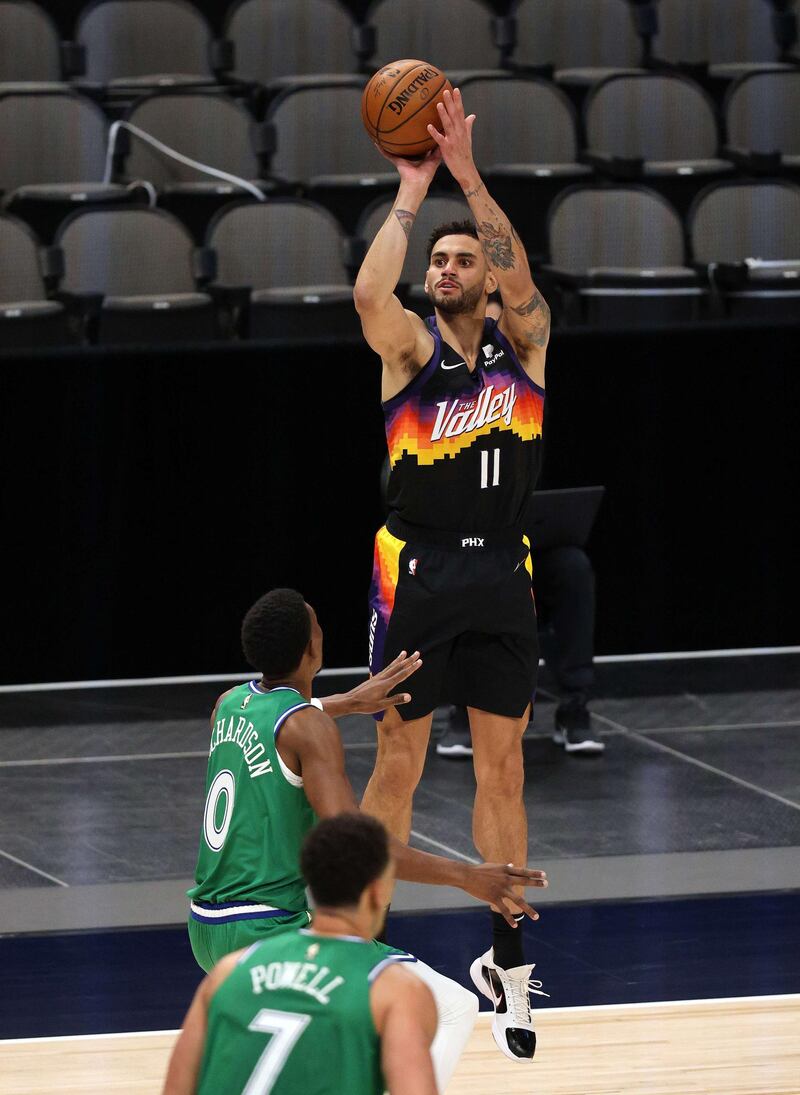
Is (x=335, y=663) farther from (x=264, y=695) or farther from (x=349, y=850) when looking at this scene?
(x=349, y=850)

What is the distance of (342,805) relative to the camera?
344 cm

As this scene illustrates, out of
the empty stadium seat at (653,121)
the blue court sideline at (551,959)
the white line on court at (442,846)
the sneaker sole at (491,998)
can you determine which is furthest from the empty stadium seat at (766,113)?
the sneaker sole at (491,998)

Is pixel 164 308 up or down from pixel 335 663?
up

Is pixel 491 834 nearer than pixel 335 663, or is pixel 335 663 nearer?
pixel 491 834

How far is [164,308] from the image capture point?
8297 mm

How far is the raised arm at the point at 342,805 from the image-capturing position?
10.7ft

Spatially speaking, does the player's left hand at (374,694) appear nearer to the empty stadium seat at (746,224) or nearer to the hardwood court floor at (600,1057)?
the hardwood court floor at (600,1057)

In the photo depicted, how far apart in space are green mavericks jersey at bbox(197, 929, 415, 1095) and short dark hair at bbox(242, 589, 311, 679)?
3.62 ft

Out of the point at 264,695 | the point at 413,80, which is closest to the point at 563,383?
the point at 413,80

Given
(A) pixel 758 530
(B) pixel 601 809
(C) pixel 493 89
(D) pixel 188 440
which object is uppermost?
(C) pixel 493 89

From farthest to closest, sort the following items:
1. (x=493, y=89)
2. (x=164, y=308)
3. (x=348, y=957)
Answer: (x=493, y=89)
(x=164, y=308)
(x=348, y=957)

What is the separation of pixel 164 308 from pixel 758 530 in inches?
111

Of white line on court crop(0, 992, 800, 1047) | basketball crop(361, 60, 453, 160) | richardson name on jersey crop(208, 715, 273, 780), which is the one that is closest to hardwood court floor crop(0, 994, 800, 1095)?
white line on court crop(0, 992, 800, 1047)

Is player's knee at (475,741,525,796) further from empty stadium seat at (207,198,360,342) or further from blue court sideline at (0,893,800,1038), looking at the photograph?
empty stadium seat at (207,198,360,342)
